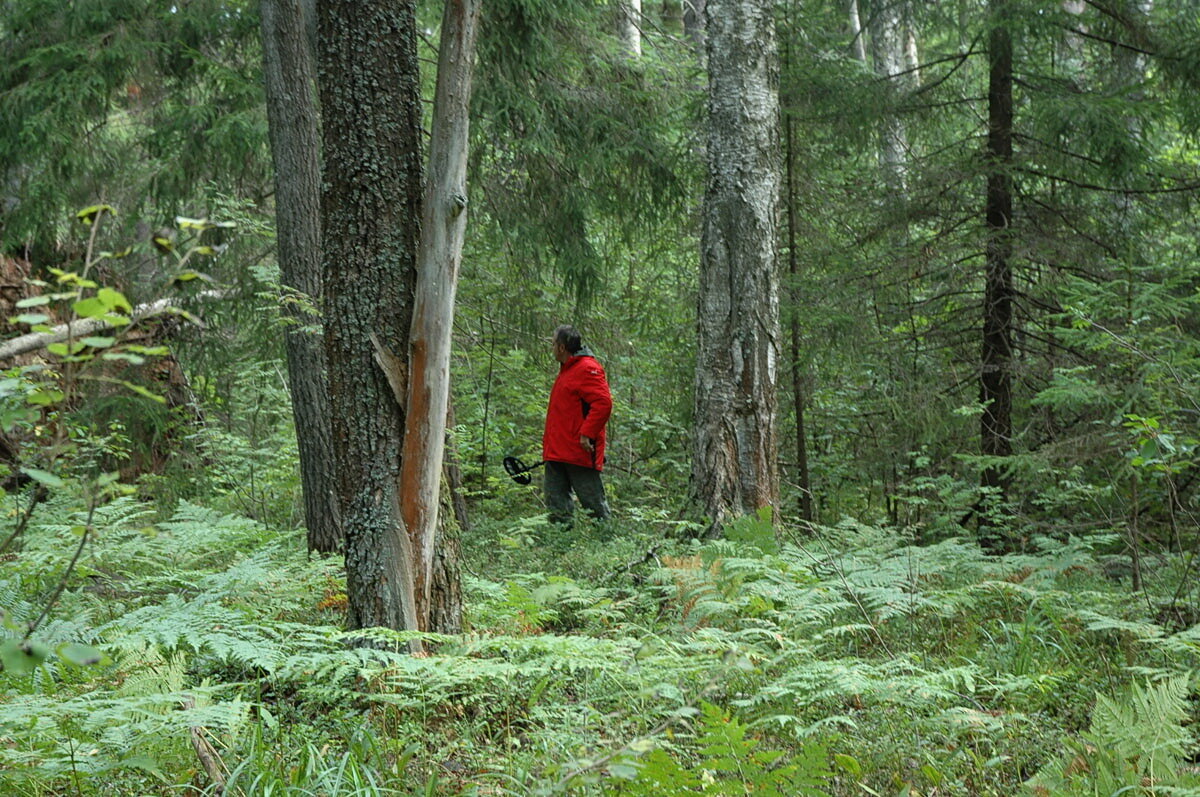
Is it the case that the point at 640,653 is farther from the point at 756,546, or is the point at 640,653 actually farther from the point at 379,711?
the point at 756,546

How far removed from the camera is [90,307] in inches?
75.6

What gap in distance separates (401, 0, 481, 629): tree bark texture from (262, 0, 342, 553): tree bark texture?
3279 millimetres

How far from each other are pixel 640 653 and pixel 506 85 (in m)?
6.22

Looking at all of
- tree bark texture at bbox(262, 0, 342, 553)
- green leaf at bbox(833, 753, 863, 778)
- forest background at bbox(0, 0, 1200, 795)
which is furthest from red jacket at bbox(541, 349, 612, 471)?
green leaf at bbox(833, 753, 863, 778)

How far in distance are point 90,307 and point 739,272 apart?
615 cm

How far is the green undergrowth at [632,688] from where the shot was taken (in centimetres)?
313

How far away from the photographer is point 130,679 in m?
3.71

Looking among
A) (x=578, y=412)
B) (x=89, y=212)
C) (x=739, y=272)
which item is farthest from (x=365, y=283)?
(x=578, y=412)

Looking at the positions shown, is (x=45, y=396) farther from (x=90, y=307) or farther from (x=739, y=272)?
(x=739, y=272)

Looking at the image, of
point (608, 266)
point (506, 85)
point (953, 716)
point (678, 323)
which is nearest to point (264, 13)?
point (506, 85)

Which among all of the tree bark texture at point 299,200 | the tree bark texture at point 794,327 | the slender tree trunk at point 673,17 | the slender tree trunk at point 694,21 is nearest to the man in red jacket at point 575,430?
the tree bark texture at point 794,327

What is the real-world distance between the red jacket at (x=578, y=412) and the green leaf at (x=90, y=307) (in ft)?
23.6

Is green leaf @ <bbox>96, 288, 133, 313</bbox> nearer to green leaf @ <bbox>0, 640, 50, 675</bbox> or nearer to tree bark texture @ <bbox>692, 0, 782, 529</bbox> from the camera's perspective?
green leaf @ <bbox>0, 640, 50, 675</bbox>

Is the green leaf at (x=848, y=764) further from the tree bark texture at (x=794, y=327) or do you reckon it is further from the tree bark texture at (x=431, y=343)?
the tree bark texture at (x=794, y=327)
